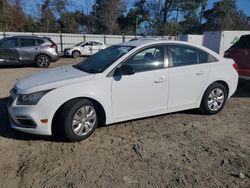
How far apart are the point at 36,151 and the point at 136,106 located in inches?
70.0

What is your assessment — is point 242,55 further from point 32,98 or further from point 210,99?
point 32,98

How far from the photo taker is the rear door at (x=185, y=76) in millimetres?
5078

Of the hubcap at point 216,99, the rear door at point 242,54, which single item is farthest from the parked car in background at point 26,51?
the hubcap at point 216,99

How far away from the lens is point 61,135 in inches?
169

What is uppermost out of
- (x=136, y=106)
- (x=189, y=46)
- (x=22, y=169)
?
(x=189, y=46)

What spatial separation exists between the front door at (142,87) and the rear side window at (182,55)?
239 mm

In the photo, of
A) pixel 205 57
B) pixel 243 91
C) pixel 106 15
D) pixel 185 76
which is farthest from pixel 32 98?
pixel 106 15

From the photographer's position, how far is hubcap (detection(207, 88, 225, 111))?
221 inches

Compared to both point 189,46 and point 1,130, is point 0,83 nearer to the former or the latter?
point 1,130

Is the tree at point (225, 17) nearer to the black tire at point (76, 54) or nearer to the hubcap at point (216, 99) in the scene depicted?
the black tire at point (76, 54)

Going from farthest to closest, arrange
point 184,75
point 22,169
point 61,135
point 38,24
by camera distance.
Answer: point 38,24 → point 184,75 → point 61,135 → point 22,169

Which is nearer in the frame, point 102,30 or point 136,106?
point 136,106

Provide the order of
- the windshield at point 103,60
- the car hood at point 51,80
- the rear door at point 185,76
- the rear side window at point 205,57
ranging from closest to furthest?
the car hood at point 51,80 < the windshield at point 103,60 < the rear door at point 185,76 < the rear side window at point 205,57

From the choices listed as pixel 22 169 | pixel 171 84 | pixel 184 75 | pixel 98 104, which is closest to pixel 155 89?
pixel 171 84
